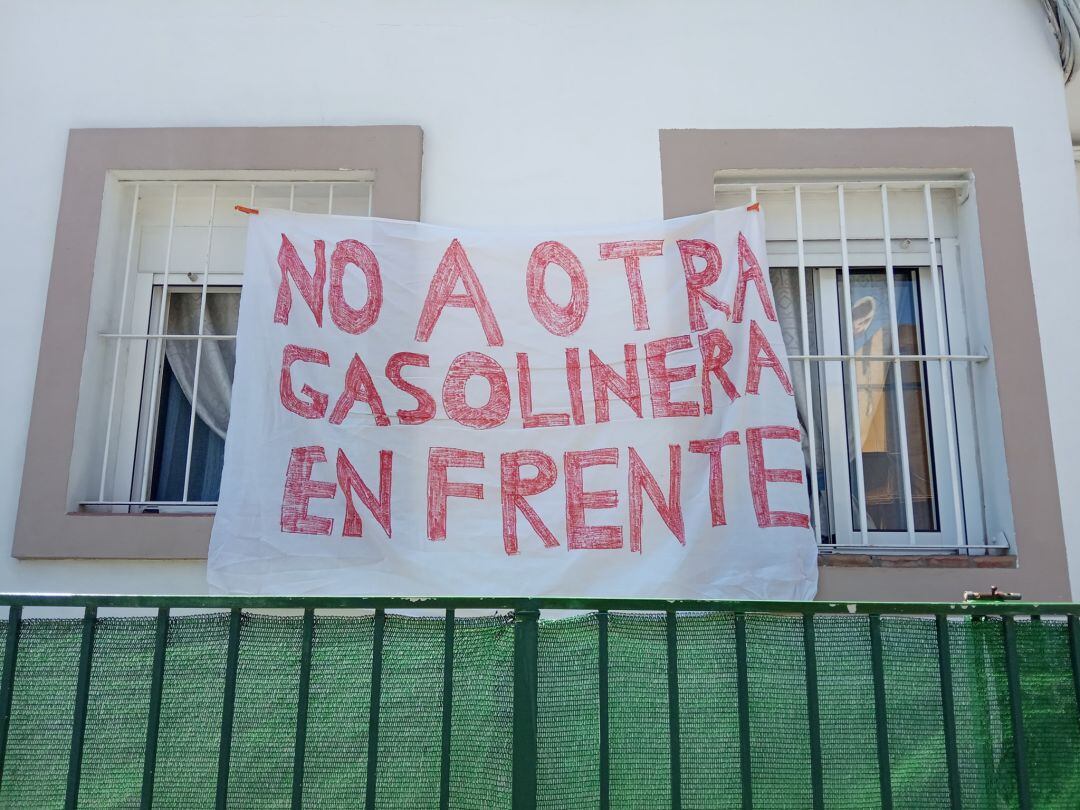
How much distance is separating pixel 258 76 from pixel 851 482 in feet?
10.3

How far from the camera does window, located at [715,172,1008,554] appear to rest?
428 cm

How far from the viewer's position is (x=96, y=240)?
441 cm

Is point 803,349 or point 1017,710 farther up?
point 803,349

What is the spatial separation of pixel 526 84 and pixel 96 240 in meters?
1.98

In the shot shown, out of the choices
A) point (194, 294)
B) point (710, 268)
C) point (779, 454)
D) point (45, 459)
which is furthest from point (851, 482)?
point (45, 459)

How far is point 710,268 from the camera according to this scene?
4.21 metres

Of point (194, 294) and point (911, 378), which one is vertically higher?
point (194, 294)

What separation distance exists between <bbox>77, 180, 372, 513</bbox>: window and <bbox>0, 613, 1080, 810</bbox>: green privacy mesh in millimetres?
1523

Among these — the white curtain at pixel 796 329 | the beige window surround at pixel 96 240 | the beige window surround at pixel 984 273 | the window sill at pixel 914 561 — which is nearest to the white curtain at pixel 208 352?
the beige window surround at pixel 96 240

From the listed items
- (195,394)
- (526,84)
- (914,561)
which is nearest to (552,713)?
(914,561)

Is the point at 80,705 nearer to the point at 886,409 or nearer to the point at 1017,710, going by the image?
the point at 1017,710

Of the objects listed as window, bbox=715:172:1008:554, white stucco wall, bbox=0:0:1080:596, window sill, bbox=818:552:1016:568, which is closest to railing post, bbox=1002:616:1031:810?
window sill, bbox=818:552:1016:568

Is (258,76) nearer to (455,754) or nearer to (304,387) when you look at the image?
(304,387)

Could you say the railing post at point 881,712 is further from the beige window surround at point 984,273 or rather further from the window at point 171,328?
the window at point 171,328
